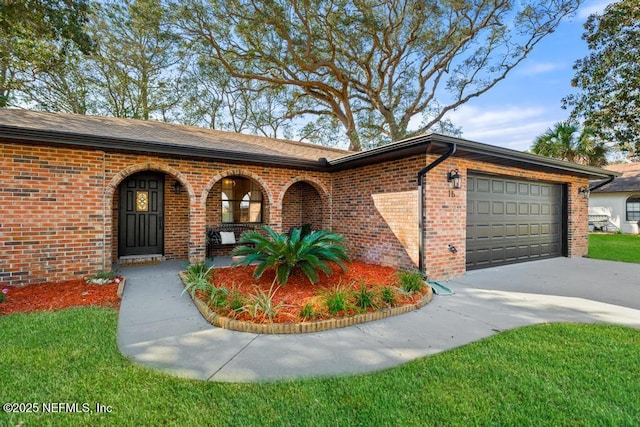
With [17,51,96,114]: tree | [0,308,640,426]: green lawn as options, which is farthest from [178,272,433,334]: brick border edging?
[17,51,96,114]: tree

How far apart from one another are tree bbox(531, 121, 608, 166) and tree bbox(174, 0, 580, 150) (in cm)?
589

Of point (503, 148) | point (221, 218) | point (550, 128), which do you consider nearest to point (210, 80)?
point (221, 218)

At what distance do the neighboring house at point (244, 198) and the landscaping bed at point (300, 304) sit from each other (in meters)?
1.70

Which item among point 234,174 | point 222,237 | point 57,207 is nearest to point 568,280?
point 234,174

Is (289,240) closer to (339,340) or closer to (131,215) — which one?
(339,340)

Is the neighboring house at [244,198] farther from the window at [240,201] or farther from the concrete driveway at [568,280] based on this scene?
the concrete driveway at [568,280]

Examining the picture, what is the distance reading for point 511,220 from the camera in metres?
7.77

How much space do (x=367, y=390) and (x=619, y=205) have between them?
24.0 m

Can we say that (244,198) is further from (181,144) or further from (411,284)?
(411,284)

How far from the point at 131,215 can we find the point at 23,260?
2.38m

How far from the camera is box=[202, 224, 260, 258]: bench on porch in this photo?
8.25 m

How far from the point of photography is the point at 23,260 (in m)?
5.22

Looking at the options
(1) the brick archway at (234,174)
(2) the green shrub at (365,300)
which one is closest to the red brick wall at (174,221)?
(1) the brick archway at (234,174)

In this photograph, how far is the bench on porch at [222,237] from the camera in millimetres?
8250
